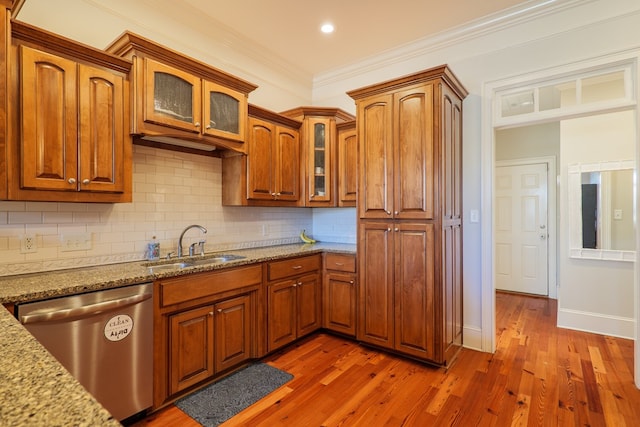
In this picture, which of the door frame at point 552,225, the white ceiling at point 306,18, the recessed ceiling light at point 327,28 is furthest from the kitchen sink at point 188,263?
the door frame at point 552,225

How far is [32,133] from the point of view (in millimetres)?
1783

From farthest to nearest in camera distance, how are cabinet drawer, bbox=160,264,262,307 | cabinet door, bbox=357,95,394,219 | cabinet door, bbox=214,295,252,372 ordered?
cabinet door, bbox=357,95,394,219, cabinet door, bbox=214,295,252,372, cabinet drawer, bbox=160,264,262,307

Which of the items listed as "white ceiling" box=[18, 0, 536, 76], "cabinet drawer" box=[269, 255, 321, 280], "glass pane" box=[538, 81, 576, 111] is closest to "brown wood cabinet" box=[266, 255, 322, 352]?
"cabinet drawer" box=[269, 255, 321, 280]

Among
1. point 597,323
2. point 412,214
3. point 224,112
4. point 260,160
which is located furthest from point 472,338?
point 224,112

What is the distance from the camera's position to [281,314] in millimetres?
2896

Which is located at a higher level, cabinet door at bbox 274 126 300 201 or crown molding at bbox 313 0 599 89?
crown molding at bbox 313 0 599 89

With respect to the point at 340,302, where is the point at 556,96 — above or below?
above

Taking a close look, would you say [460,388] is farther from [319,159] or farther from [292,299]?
[319,159]

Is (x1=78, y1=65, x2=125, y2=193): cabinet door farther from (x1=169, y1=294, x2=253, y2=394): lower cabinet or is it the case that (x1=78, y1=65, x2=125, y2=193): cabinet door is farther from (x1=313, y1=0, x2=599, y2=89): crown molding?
(x1=313, y1=0, x2=599, y2=89): crown molding

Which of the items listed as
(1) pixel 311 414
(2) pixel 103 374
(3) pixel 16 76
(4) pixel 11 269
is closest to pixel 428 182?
(1) pixel 311 414

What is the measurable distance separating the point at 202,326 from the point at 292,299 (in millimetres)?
928

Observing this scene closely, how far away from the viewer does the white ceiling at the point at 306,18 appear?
246 centimetres

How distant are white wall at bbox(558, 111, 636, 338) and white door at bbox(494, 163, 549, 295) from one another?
49.5 inches

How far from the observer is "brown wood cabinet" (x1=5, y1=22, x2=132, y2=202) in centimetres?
176
